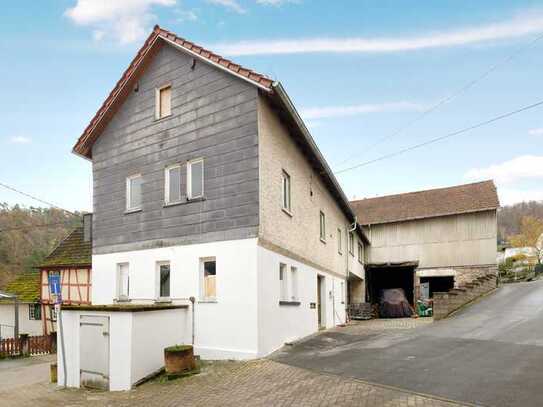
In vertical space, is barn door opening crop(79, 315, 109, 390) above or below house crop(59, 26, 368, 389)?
below

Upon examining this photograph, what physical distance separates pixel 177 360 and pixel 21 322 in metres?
22.3

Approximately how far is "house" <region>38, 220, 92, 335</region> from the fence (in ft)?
9.97

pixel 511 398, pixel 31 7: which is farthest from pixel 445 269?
pixel 31 7

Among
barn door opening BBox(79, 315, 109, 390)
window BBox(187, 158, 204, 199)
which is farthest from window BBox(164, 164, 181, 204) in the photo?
barn door opening BBox(79, 315, 109, 390)

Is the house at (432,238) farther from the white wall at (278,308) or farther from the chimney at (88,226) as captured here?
the chimney at (88,226)

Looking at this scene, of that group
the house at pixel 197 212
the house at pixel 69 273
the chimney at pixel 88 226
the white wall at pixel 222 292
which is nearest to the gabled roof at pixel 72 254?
the house at pixel 69 273

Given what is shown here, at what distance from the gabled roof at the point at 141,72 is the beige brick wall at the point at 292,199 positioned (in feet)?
2.86

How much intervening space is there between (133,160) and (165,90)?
2.51 m

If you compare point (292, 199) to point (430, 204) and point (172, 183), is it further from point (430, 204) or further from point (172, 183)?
point (430, 204)

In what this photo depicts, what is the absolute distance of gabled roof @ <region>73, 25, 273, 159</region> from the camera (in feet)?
41.1

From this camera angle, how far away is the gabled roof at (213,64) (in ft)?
40.9

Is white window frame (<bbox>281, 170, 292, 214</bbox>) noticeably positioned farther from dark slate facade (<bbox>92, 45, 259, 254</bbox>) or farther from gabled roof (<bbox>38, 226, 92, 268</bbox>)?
gabled roof (<bbox>38, 226, 92, 268</bbox>)

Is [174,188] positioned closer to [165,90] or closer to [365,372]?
[165,90]

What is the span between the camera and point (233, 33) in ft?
40.8
